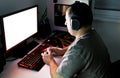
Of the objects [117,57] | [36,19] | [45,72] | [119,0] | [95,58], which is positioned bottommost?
[117,57]

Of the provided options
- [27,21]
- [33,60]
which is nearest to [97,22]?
[27,21]

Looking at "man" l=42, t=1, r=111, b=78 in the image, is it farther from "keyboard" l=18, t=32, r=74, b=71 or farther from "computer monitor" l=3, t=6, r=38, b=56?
"computer monitor" l=3, t=6, r=38, b=56

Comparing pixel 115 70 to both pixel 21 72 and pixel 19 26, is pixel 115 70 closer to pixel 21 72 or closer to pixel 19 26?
pixel 21 72

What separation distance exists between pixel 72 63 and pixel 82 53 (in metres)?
0.09

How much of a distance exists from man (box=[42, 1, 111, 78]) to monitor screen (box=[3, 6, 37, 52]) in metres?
0.46

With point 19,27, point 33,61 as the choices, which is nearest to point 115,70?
point 33,61

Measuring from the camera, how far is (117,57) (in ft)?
7.87

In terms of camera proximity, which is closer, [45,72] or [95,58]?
[95,58]

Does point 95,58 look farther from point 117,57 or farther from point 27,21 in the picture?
point 117,57

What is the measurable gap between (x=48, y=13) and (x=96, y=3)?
2.40 ft

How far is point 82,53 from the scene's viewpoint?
1060 mm

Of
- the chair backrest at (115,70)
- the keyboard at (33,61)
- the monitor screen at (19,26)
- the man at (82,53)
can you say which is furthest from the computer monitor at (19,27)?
the chair backrest at (115,70)

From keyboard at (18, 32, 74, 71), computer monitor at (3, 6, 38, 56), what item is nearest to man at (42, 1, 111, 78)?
keyboard at (18, 32, 74, 71)

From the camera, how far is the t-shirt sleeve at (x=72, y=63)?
105 cm
